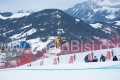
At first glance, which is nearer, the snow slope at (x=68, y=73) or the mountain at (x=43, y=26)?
the snow slope at (x=68, y=73)

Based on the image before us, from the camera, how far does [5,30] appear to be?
94.7 meters

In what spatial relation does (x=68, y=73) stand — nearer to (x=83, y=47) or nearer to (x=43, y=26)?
(x=83, y=47)

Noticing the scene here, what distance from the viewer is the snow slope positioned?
15.4ft

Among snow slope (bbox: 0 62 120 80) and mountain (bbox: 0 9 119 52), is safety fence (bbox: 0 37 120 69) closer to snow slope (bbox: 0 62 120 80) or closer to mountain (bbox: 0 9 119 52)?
snow slope (bbox: 0 62 120 80)

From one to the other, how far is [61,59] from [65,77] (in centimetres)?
445

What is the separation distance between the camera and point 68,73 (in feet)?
16.7

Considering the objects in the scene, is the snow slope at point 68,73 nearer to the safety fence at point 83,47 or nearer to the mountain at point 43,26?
the safety fence at point 83,47

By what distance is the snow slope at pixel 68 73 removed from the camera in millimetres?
4699

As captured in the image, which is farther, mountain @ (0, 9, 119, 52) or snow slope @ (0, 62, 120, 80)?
mountain @ (0, 9, 119, 52)

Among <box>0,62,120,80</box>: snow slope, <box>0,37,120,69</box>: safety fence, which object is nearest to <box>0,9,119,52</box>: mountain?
<box>0,37,120,69</box>: safety fence

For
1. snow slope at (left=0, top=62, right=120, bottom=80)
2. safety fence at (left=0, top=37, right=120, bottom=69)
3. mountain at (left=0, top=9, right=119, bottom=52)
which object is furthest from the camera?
mountain at (left=0, top=9, right=119, bottom=52)

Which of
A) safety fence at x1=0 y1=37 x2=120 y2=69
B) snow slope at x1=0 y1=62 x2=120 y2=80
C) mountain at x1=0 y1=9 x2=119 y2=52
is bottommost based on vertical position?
snow slope at x1=0 y1=62 x2=120 y2=80

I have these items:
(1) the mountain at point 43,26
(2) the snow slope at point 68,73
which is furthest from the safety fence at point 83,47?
(1) the mountain at point 43,26

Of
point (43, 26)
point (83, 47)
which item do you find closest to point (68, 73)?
point (83, 47)
